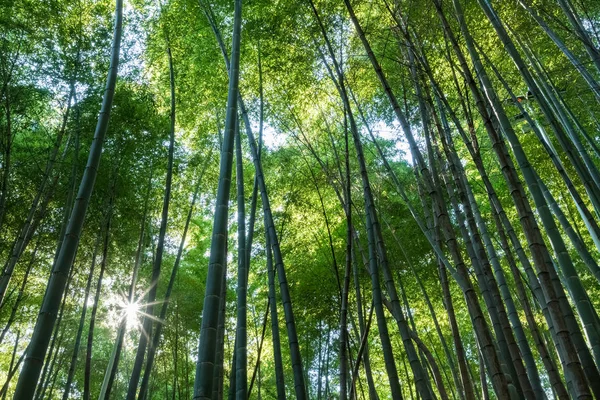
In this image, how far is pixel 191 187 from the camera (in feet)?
24.3

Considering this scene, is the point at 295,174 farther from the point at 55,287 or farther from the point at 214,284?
the point at 214,284

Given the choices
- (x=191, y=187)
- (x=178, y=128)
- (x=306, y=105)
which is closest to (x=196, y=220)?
(x=191, y=187)

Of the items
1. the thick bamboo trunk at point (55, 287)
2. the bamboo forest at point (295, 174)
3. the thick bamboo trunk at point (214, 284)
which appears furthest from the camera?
the bamboo forest at point (295, 174)

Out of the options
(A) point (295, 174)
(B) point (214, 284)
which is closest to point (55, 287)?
(B) point (214, 284)

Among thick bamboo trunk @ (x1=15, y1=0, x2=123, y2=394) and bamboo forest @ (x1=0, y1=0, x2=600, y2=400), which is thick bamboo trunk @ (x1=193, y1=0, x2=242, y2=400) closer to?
bamboo forest @ (x1=0, y1=0, x2=600, y2=400)

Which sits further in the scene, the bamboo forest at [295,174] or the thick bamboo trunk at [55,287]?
the bamboo forest at [295,174]

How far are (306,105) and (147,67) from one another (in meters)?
2.27

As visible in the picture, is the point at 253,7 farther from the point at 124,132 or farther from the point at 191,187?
the point at 191,187

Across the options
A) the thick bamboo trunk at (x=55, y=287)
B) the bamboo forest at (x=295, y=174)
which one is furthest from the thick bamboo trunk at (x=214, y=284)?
the thick bamboo trunk at (x=55, y=287)

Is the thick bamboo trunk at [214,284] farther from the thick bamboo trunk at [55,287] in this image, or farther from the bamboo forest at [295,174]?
the thick bamboo trunk at [55,287]

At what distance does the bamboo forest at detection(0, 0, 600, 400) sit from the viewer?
8.61 feet

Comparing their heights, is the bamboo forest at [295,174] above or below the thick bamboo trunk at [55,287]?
above

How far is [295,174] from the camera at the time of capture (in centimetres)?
750

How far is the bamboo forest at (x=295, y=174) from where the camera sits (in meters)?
2.62
